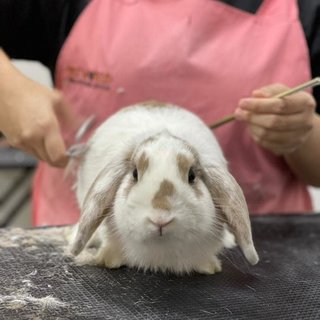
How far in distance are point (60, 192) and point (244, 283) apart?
61cm

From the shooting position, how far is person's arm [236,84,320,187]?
3.50ft

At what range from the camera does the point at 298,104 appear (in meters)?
1.10

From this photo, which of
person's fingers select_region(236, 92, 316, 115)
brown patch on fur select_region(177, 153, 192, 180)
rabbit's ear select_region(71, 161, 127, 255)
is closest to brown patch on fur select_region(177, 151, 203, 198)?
brown patch on fur select_region(177, 153, 192, 180)

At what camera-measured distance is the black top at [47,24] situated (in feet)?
4.09

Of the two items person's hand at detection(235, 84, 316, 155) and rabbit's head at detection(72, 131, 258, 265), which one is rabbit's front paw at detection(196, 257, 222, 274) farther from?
person's hand at detection(235, 84, 316, 155)

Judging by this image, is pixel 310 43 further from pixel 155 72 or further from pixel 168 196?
pixel 168 196

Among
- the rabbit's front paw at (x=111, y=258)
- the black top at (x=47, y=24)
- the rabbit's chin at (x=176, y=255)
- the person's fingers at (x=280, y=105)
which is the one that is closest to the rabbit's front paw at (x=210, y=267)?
the rabbit's chin at (x=176, y=255)

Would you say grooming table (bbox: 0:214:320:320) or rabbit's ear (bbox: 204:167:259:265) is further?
rabbit's ear (bbox: 204:167:259:265)

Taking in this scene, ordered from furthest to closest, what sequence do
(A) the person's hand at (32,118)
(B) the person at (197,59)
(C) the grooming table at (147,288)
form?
1. (B) the person at (197,59)
2. (A) the person's hand at (32,118)
3. (C) the grooming table at (147,288)

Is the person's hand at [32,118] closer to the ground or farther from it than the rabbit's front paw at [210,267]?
farther from it

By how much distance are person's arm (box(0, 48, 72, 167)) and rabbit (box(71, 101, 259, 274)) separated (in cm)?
13

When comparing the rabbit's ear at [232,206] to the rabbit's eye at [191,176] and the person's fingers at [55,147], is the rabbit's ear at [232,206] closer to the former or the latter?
the rabbit's eye at [191,176]

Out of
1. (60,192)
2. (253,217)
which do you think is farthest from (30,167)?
(253,217)

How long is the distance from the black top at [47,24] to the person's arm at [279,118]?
0.61ft
